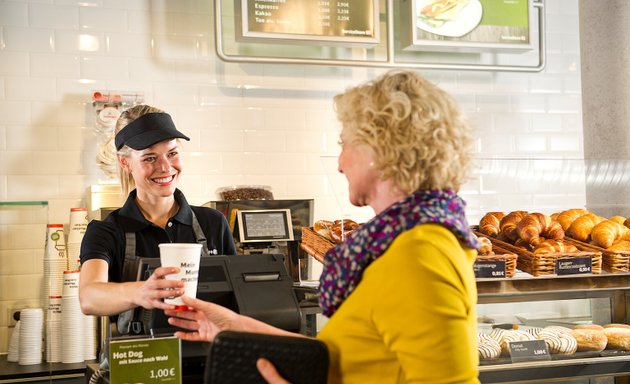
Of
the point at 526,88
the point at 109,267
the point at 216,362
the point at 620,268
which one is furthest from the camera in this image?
the point at 526,88

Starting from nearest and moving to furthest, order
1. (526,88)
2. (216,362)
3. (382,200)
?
(216,362) → (382,200) → (526,88)

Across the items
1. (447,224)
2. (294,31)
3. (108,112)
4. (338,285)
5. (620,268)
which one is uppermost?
(294,31)

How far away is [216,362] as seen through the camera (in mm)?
1347

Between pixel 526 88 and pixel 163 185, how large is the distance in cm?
322

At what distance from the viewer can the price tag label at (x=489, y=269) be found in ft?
9.03

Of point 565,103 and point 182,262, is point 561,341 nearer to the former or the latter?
point 182,262

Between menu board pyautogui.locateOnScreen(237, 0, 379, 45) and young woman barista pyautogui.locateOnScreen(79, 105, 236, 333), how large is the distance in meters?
1.84

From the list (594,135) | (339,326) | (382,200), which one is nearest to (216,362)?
(339,326)

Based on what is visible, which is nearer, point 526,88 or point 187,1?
point 187,1

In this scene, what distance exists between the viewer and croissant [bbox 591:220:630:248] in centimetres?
302

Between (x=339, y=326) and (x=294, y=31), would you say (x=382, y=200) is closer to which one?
(x=339, y=326)

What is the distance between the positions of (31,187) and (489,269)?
2506mm

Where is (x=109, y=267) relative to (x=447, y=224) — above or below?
below

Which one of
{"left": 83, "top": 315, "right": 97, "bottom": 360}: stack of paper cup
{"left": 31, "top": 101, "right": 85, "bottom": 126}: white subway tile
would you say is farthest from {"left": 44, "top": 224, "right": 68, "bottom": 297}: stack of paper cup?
{"left": 31, "top": 101, "right": 85, "bottom": 126}: white subway tile
